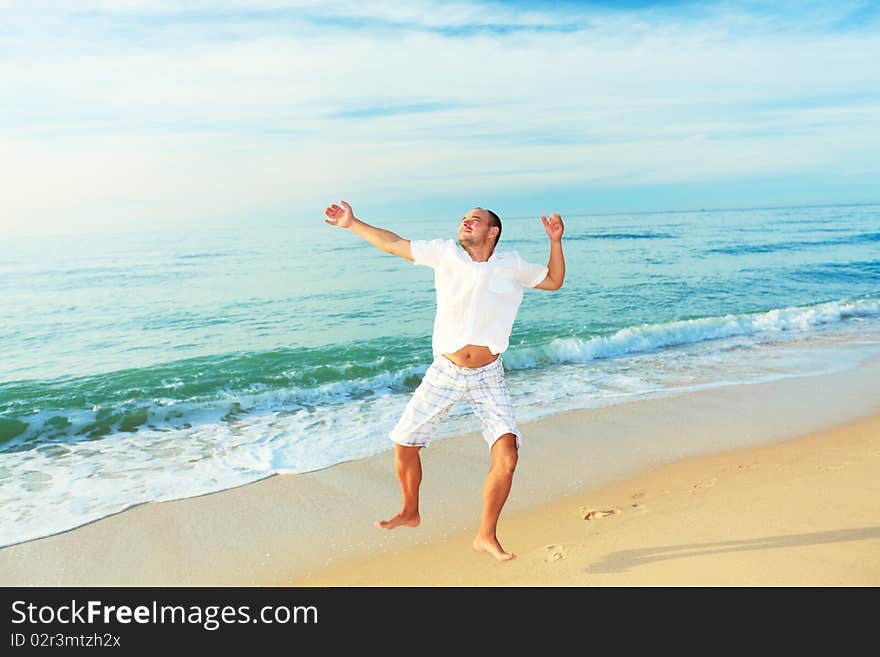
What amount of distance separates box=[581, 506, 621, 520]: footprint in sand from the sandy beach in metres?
0.03

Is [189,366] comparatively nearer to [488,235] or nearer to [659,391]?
[659,391]

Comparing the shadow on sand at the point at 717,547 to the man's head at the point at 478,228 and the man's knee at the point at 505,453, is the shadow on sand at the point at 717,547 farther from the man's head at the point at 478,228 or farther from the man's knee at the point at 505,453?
the man's head at the point at 478,228

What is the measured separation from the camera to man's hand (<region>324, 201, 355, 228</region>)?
4.29m

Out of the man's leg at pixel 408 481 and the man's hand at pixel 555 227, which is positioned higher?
the man's hand at pixel 555 227

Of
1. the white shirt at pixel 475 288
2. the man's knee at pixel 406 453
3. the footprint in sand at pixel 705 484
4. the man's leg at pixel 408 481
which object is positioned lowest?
the footprint in sand at pixel 705 484

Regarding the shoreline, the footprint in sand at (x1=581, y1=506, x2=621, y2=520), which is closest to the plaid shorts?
the shoreline

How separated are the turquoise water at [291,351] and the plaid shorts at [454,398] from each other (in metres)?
2.41

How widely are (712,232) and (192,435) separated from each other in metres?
37.3

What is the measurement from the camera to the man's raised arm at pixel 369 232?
414cm

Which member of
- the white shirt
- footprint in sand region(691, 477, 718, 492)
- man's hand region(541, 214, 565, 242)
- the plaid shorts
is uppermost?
man's hand region(541, 214, 565, 242)

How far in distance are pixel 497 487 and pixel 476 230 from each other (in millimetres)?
1472

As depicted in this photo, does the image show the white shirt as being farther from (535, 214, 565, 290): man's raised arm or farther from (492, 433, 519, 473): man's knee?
(492, 433, 519, 473): man's knee

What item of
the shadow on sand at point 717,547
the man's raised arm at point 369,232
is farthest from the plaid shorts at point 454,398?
the shadow on sand at point 717,547

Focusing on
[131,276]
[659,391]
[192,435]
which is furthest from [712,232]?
[192,435]
